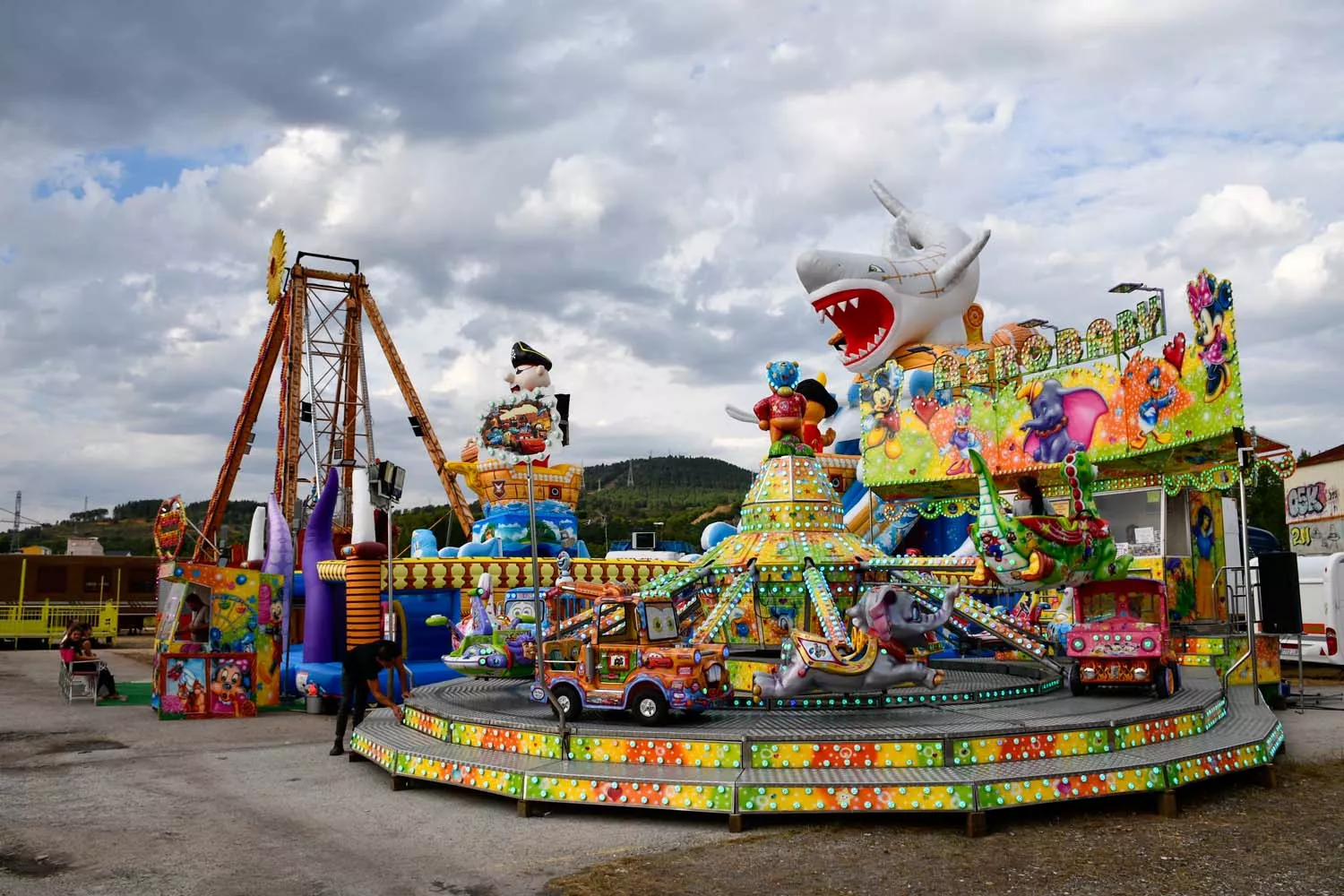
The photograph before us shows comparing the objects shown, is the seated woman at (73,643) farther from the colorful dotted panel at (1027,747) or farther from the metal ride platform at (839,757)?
the colorful dotted panel at (1027,747)

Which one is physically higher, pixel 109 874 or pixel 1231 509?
pixel 1231 509

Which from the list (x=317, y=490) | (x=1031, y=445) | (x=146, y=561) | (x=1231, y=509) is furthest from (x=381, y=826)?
(x=146, y=561)

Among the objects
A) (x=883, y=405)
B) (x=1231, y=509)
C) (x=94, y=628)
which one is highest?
(x=883, y=405)

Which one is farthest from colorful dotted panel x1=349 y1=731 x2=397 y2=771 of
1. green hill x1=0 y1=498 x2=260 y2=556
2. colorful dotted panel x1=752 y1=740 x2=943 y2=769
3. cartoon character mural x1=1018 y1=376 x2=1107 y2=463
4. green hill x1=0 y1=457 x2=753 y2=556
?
green hill x1=0 y1=498 x2=260 y2=556

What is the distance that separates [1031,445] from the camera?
1950 centimetres

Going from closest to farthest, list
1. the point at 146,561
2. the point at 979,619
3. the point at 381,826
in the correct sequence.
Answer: the point at 381,826 < the point at 979,619 < the point at 146,561

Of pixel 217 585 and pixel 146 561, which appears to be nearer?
pixel 217 585

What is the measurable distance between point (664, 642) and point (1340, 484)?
115ft

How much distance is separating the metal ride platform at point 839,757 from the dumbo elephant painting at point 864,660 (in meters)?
0.28

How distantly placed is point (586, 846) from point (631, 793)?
0.68m

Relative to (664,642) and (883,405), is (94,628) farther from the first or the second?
(664,642)

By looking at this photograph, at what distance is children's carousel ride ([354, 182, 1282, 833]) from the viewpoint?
8.00 meters

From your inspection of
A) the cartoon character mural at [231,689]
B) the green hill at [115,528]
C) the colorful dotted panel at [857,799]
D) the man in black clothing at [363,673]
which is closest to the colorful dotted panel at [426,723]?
the man in black clothing at [363,673]

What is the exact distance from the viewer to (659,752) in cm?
841
